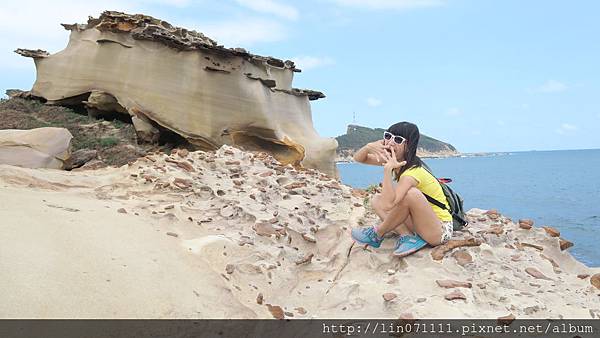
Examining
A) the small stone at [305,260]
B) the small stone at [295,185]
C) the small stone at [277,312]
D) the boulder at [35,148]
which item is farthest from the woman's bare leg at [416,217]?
the boulder at [35,148]

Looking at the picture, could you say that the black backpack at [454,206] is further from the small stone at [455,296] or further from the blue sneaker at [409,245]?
the small stone at [455,296]

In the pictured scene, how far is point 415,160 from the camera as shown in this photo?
3.63 m

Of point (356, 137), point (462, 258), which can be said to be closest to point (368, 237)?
point (462, 258)

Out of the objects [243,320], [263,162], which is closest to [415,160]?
[243,320]

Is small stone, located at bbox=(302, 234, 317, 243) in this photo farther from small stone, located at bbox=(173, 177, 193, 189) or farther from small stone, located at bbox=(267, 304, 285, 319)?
small stone, located at bbox=(173, 177, 193, 189)

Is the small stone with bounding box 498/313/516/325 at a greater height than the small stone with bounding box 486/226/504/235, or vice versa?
the small stone with bounding box 486/226/504/235

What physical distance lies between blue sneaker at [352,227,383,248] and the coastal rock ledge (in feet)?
0.23

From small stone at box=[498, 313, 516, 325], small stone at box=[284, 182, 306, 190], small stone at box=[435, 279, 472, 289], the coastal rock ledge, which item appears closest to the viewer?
the coastal rock ledge

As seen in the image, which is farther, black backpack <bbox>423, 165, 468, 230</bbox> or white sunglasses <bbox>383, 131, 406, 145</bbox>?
black backpack <bbox>423, 165, 468, 230</bbox>

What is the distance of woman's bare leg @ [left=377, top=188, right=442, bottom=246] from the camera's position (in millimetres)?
3502

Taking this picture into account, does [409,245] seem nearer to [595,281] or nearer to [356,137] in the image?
[595,281]

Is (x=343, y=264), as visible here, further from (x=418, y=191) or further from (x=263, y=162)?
(x=263, y=162)

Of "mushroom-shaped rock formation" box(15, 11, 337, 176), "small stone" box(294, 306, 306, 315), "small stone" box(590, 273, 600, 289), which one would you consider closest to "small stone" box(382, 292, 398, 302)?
"small stone" box(294, 306, 306, 315)

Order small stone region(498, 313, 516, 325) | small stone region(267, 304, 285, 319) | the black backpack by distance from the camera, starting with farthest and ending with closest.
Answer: the black backpack < small stone region(267, 304, 285, 319) < small stone region(498, 313, 516, 325)
